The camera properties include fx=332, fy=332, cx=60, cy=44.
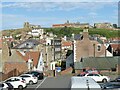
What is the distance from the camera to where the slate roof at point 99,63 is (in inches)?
1594

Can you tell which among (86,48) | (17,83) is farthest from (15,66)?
(86,48)

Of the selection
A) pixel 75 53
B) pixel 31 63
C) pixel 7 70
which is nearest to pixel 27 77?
pixel 7 70

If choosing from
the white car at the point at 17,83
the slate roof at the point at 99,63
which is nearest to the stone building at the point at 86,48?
the slate roof at the point at 99,63

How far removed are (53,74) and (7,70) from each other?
6216mm

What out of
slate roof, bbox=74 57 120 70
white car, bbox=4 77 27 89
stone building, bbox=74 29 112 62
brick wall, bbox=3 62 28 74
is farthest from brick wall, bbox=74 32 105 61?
white car, bbox=4 77 27 89

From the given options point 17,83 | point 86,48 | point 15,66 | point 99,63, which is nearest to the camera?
point 17,83

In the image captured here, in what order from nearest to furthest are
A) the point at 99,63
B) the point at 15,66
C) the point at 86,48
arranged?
the point at 15,66 < the point at 99,63 < the point at 86,48

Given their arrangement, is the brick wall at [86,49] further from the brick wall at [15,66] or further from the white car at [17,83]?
the white car at [17,83]

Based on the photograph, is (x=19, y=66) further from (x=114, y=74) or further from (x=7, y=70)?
(x=114, y=74)

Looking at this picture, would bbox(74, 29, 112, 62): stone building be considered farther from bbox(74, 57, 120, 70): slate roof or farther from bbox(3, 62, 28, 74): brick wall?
bbox(3, 62, 28, 74): brick wall

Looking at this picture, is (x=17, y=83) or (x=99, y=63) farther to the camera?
(x=99, y=63)

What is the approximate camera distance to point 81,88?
8.61 metres

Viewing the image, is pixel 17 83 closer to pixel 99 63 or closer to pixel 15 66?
pixel 15 66

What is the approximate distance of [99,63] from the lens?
41438 mm
